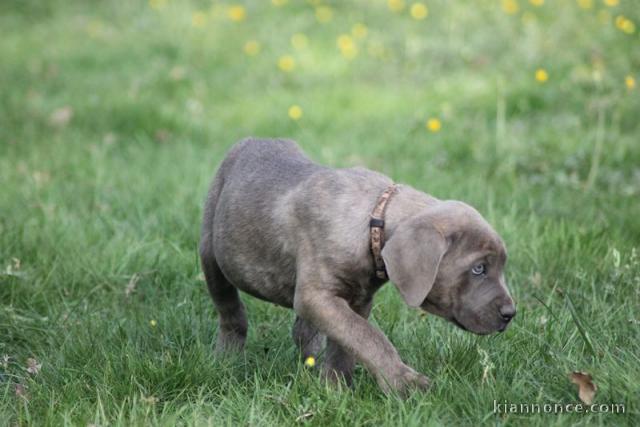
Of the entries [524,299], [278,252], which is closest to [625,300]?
[524,299]

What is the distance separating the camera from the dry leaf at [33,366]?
12.6ft

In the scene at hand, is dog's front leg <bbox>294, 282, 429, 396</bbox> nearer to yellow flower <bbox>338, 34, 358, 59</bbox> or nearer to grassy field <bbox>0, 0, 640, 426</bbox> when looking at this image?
grassy field <bbox>0, 0, 640, 426</bbox>

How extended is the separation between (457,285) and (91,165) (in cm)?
421

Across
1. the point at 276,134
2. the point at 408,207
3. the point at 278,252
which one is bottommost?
the point at 276,134

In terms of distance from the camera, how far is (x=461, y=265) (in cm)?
350

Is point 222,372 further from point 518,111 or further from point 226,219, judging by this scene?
point 518,111

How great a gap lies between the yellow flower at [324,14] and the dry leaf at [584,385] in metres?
7.89

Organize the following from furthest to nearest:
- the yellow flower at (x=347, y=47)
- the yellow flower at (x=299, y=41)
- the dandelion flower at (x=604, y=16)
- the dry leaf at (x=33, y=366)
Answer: the yellow flower at (x=299, y=41), the yellow flower at (x=347, y=47), the dandelion flower at (x=604, y=16), the dry leaf at (x=33, y=366)

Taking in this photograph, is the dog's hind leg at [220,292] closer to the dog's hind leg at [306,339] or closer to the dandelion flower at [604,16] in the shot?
the dog's hind leg at [306,339]

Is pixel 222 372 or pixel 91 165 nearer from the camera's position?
pixel 222 372

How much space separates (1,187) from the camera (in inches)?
251

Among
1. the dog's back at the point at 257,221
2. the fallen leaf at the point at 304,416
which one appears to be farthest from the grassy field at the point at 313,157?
the dog's back at the point at 257,221

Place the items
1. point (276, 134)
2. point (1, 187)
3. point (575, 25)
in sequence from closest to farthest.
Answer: point (1, 187), point (276, 134), point (575, 25)

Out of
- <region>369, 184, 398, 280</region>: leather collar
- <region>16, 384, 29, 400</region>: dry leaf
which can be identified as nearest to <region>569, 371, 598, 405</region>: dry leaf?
<region>369, 184, 398, 280</region>: leather collar
